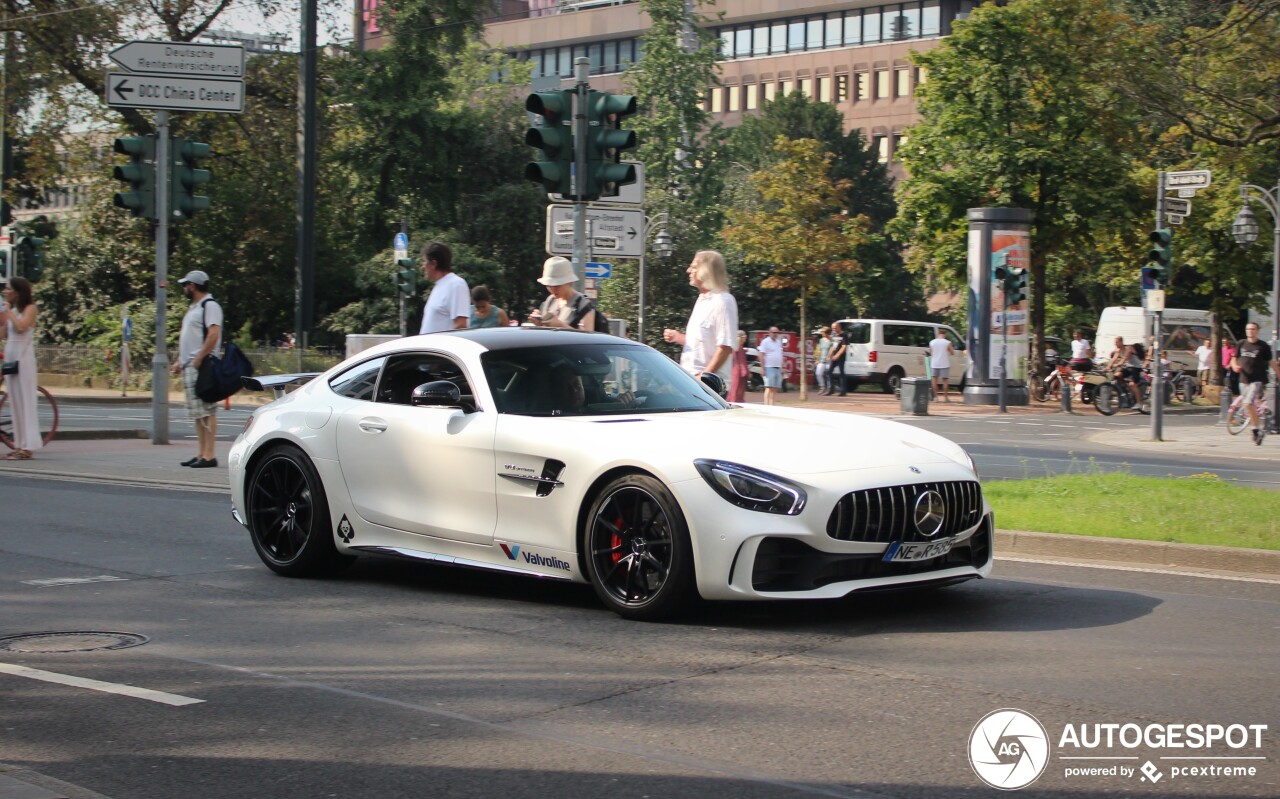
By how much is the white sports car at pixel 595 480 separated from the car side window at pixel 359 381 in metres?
0.01

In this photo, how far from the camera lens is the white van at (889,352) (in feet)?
155

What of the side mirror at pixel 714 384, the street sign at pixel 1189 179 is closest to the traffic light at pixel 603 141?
the side mirror at pixel 714 384

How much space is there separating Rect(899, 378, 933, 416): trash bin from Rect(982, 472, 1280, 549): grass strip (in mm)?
19847

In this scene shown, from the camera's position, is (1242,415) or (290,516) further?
(1242,415)

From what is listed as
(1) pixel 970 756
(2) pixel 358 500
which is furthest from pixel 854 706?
(2) pixel 358 500

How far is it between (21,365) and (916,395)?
2075 cm

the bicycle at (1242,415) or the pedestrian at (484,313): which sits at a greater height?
the pedestrian at (484,313)

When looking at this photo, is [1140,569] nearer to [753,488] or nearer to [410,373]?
[753,488]

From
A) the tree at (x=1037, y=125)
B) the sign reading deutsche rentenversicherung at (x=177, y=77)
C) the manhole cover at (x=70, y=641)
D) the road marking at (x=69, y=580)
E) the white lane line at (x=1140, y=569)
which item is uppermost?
the tree at (x=1037, y=125)

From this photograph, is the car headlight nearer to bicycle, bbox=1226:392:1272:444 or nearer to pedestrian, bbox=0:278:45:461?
pedestrian, bbox=0:278:45:461

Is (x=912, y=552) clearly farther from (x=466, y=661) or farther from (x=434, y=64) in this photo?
(x=434, y=64)

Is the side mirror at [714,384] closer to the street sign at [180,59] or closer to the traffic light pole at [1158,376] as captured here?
the street sign at [180,59]

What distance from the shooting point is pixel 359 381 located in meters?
8.56

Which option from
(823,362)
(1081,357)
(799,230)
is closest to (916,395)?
(799,230)
